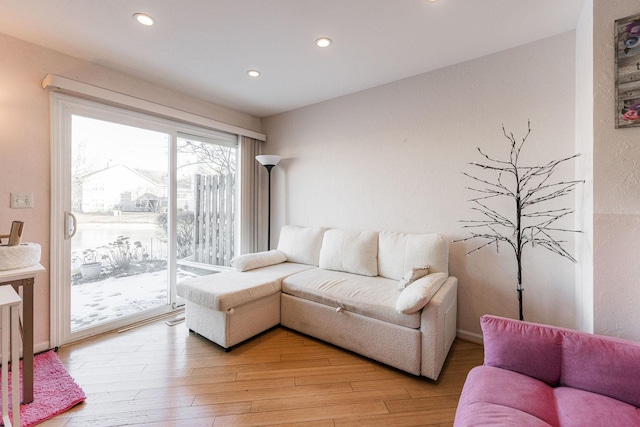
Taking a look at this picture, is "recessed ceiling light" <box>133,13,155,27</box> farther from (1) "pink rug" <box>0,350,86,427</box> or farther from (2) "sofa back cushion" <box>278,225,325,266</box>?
(1) "pink rug" <box>0,350,86,427</box>

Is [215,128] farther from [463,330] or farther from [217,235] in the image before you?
[463,330]

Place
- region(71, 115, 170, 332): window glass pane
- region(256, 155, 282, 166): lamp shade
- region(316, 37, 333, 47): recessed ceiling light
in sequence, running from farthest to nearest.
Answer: region(256, 155, 282, 166): lamp shade, region(71, 115, 170, 332): window glass pane, region(316, 37, 333, 47): recessed ceiling light

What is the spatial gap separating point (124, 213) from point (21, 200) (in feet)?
2.47

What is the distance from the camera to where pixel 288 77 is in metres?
2.83

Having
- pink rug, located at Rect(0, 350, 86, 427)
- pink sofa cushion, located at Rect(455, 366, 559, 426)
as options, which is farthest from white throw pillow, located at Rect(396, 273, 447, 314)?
pink rug, located at Rect(0, 350, 86, 427)

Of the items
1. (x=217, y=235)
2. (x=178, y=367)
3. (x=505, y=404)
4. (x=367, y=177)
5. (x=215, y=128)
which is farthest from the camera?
(x=217, y=235)

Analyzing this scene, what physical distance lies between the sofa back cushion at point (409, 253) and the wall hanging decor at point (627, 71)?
4.43 feet

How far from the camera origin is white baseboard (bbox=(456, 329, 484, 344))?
2449 millimetres

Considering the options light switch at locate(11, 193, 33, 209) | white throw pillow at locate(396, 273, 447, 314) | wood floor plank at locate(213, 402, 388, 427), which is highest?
light switch at locate(11, 193, 33, 209)

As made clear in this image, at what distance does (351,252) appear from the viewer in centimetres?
291

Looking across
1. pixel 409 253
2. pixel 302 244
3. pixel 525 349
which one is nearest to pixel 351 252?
pixel 409 253

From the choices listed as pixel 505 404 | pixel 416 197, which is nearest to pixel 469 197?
pixel 416 197

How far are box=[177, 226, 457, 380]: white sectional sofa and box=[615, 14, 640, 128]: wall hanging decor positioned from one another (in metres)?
1.36

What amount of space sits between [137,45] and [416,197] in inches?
109
